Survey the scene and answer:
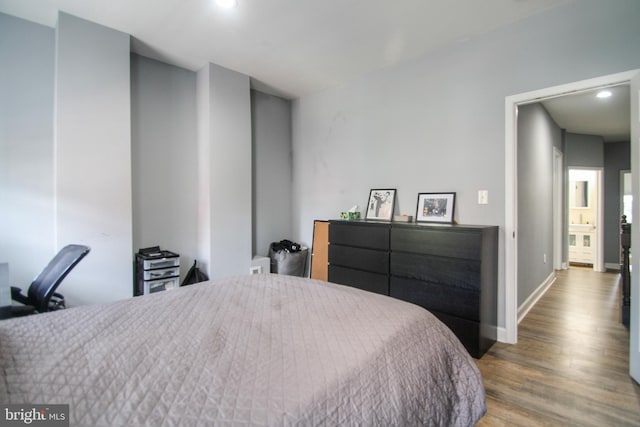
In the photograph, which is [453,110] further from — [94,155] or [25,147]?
[25,147]

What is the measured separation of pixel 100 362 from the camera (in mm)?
886

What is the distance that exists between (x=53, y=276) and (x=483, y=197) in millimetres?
3176

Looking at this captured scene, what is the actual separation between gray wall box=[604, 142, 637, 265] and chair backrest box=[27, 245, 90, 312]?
7619 mm

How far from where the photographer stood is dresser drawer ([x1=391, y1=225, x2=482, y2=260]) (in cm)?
229

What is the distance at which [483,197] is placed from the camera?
2.65 metres

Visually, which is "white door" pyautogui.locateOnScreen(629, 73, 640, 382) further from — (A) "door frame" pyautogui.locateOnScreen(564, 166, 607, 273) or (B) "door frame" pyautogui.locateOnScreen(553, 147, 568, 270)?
(A) "door frame" pyautogui.locateOnScreen(564, 166, 607, 273)

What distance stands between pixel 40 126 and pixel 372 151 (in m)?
3.09

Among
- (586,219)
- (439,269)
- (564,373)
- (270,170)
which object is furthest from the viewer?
(586,219)

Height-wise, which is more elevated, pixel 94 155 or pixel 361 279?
pixel 94 155

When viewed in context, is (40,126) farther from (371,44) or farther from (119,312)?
(371,44)

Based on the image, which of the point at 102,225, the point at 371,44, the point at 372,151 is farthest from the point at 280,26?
the point at 102,225

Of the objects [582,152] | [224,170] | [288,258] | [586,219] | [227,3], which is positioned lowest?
[288,258]

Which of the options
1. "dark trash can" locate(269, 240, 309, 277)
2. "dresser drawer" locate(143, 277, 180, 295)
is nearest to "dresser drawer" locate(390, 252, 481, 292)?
"dark trash can" locate(269, 240, 309, 277)

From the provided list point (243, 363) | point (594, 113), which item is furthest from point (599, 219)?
point (243, 363)
